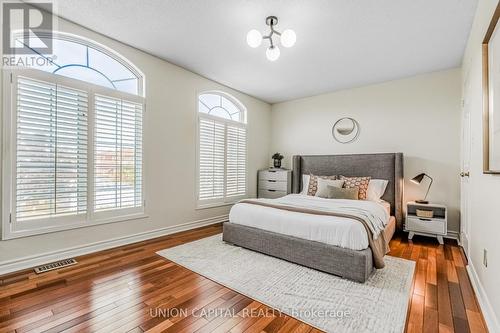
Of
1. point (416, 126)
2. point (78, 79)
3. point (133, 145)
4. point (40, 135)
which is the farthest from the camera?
point (416, 126)

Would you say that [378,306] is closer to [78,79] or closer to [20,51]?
[78,79]

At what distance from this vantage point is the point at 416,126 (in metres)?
4.09

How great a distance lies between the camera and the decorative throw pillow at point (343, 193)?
12.4 ft

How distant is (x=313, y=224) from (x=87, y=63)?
338cm

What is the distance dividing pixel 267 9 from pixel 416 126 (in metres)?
3.29

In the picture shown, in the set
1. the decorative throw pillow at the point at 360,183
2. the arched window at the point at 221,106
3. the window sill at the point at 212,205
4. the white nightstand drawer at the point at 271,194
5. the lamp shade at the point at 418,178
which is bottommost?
the window sill at the point at 212,205

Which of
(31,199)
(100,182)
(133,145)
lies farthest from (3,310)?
(133,145)

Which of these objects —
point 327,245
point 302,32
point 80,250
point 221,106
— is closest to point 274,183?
point 221,106

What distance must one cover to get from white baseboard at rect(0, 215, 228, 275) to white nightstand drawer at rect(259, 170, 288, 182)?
1.97 meters

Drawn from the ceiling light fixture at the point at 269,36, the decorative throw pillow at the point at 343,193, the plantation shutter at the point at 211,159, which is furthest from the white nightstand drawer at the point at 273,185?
the ceiling light fixture at the point at 269,36

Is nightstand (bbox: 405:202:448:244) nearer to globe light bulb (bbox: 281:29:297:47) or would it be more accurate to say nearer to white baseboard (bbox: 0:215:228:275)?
globe light bulb (bbox: 281:29:297:47)

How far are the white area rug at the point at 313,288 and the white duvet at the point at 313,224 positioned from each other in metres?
0.35

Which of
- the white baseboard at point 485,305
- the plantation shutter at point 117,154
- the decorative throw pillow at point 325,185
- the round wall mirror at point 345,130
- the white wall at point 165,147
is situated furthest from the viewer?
the round wall mirror at point 345,130

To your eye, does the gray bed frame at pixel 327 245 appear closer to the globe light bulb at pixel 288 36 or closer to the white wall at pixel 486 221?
the white wall at pixel 486 221
